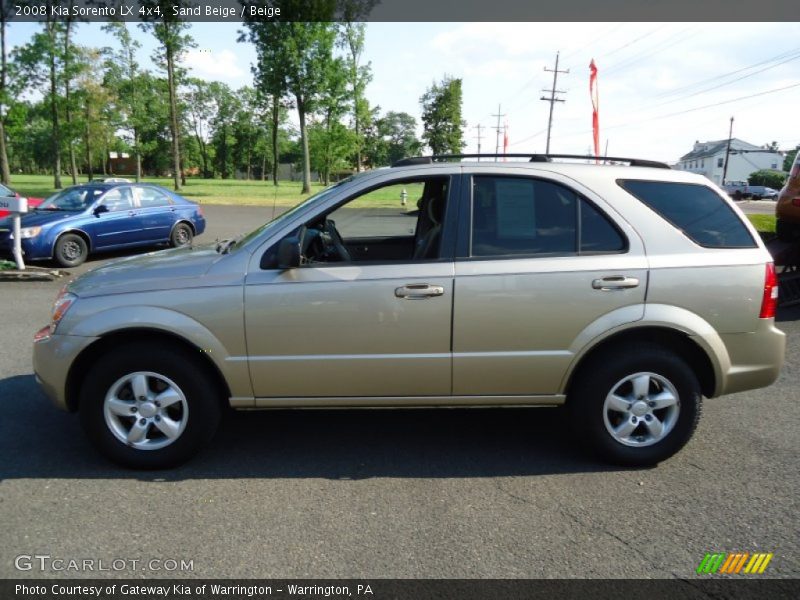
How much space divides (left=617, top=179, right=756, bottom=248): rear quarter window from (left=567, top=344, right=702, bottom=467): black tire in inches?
31.3

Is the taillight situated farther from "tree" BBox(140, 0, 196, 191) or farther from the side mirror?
"tree" BBox(140, 0, 196, 191)

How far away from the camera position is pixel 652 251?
356 cm

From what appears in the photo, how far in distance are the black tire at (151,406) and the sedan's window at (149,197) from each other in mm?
9872

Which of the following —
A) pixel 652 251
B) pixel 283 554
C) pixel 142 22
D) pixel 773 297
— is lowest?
pixel 283 554

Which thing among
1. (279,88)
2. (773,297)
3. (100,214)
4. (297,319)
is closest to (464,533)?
(297,319)

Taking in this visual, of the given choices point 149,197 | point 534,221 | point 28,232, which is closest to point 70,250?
point 28,232

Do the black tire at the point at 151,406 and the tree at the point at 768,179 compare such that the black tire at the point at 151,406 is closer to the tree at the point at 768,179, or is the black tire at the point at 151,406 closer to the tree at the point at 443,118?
the tree at the point at 443,118

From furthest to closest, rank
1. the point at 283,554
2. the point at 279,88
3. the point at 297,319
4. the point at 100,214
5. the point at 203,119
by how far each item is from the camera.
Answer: the point at 203,119 → the point at 279,88 → the point at 100,214 → the point at 297,319 → the point at 283,554

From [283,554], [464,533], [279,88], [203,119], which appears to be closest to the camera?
[283,554]

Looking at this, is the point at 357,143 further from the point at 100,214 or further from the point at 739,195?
the point at 739,195

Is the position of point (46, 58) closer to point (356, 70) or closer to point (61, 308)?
point (356, 70)

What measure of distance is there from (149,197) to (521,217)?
1101 cm

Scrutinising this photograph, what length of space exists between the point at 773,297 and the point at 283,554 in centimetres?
331
